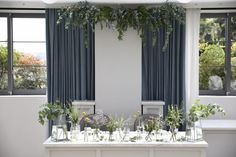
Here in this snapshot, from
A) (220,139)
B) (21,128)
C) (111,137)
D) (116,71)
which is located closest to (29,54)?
(21,128)

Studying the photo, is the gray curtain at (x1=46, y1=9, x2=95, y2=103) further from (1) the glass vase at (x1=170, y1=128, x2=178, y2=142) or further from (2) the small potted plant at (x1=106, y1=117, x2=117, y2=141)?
(1) the glass vase at (x1=170, y1=128, x2=178, y2=142)

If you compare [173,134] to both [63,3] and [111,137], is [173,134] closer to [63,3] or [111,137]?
[111,137]

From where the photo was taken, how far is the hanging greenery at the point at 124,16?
514cm

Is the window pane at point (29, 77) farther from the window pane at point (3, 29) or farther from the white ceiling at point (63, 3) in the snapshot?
the white ceiling at point (63, 3)

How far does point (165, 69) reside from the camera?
18.1 feet

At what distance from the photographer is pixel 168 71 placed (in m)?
5.54

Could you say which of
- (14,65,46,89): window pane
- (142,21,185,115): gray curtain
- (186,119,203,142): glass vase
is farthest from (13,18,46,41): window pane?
(186,119,203,142): glass vase

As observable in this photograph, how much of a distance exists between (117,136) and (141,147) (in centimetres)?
35


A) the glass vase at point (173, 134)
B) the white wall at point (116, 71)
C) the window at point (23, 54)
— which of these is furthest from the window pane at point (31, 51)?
the glass vase at point (173, 134)

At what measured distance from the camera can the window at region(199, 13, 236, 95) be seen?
18.6 feet

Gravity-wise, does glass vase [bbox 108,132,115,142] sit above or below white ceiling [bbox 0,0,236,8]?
below

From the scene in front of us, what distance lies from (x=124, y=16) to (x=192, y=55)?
4.08ft

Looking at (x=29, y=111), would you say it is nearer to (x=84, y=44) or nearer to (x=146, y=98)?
(x=84, y=44)

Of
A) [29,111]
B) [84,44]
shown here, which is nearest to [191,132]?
[84,44]
